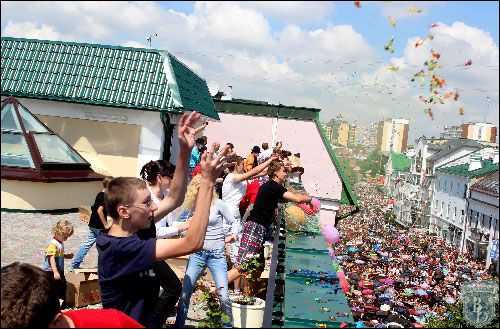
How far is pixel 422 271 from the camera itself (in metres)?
50.2

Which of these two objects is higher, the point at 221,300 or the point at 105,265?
the point at 105,265

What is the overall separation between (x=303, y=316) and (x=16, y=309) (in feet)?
7.40

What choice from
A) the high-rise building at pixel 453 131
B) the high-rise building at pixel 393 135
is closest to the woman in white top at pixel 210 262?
the high-rise building at pixel 453 131

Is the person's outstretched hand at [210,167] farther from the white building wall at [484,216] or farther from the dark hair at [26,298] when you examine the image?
the white building wall at [484,216]

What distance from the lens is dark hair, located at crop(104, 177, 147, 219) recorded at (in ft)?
11.2

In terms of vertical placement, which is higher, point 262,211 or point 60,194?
point 262,211

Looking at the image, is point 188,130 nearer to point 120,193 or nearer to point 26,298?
point 120,193

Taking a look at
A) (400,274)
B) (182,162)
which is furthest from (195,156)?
(400,274)

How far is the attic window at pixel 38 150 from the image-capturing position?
11516 millimetres

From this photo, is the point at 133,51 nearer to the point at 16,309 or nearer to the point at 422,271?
the point at 16,309

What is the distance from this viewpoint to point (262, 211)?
7.19 m

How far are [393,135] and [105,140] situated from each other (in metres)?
169

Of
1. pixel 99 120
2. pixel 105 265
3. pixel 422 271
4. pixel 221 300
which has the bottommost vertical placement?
pixel 422 271

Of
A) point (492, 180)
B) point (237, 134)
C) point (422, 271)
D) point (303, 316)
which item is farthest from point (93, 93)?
point (492, 180)
